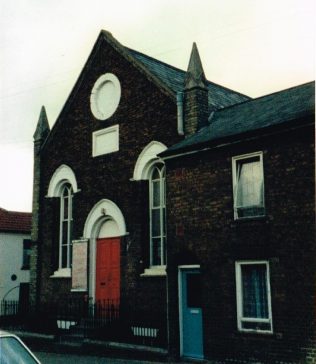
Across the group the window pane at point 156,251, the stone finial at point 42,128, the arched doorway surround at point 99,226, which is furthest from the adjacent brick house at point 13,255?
the window pane at point 156,251

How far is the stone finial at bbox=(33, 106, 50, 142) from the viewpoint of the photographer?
22.1 meters

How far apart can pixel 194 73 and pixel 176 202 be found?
435 cm

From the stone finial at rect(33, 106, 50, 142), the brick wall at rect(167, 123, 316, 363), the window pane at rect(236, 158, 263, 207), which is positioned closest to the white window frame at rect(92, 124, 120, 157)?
the stone finial at rect(33, 106, 50, 142)

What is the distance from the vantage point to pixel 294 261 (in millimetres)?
11594

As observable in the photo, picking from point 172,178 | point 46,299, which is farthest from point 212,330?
point 46,299

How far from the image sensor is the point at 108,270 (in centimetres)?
1828

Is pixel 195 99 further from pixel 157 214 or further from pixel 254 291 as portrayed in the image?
pixel 254 291

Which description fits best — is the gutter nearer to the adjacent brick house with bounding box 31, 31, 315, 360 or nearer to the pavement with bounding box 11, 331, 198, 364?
the adjacent brick house with bounding box 31, 31, 315, 360

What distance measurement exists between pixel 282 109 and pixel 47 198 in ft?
37.1

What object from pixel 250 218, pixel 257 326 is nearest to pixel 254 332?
pixel 257 326

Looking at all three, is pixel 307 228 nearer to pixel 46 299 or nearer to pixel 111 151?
pixel 111 151

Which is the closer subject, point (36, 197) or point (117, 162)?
point (117, 162)

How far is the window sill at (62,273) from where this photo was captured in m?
19.7

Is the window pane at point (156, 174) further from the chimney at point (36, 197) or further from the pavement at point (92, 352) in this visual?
the chimney at point (36, 197)
